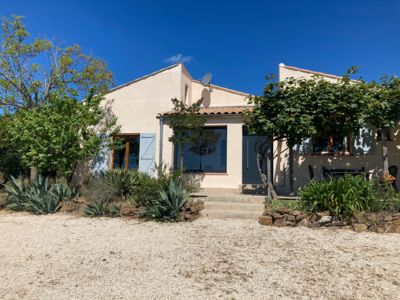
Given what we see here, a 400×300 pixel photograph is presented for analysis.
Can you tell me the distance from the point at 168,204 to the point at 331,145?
21.8 ft

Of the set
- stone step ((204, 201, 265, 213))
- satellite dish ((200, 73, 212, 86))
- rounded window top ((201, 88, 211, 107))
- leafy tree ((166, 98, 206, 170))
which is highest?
satellite dish ((200, 73, 212, 86))

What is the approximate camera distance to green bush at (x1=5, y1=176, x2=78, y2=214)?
8688mm

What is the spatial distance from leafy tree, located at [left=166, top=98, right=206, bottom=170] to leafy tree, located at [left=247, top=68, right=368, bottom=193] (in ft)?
8.90

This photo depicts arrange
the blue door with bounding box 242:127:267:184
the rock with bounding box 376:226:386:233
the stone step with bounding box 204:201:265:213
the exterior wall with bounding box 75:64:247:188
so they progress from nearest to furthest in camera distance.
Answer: the rock with bounding box 376:226:386:233 → the stone step with bounding box 204:201:265:213 → the blue door with bounding box 242:127:267:184 → the exterior wall with bounding box 75:64:247:188

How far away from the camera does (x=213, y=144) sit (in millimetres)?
11742

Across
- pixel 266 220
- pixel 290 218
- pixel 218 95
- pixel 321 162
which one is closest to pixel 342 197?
pixel 290 218

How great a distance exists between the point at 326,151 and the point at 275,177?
82.5 inches

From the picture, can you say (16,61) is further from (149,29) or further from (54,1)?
(149,29)

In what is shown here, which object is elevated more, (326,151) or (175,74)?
A: (175,74)

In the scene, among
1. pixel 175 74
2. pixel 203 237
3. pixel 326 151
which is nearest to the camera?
pixel 203 237

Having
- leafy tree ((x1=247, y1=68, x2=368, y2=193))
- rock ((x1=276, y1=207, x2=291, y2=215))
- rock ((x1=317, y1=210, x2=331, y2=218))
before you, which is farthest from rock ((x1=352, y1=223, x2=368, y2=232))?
leafy tree ((x1=247, y1=68, x2=368, y2=193))

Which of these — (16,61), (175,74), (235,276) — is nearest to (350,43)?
(175,74)

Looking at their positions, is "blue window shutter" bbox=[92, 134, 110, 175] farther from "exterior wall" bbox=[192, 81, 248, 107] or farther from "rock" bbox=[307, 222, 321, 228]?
"rock" bbox=[307, 222, 321, 228]

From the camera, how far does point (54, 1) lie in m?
12.1
